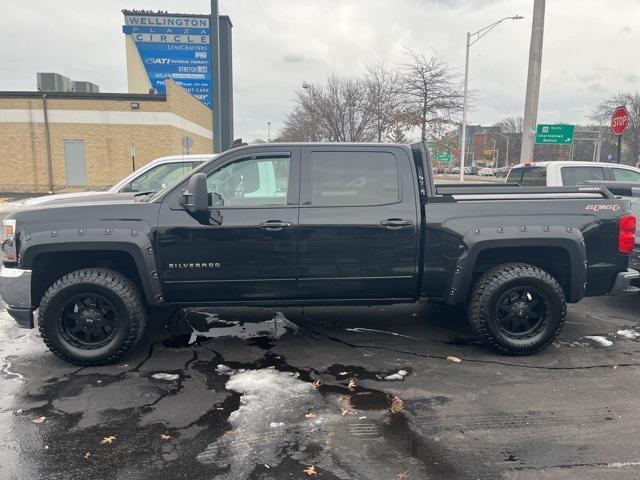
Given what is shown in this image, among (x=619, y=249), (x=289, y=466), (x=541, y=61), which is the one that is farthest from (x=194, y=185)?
(x=541, y=61)

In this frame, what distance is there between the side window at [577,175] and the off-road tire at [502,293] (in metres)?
4.79

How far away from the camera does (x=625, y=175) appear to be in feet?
30.4

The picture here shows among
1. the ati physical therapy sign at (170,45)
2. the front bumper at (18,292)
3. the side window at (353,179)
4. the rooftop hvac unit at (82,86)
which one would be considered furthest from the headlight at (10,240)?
the ati physical therapy sign at (170,45)

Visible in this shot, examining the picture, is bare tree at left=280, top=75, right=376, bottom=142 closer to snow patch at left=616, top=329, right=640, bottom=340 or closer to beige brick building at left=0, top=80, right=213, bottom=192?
beige brick building at left=0, top=80, right=213, bottom=192

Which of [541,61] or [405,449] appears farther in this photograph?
[541,61]

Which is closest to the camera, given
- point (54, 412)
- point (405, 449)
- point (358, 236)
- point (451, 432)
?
point (405, 449)

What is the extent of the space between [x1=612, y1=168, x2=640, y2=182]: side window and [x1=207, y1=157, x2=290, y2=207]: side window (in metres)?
7.19

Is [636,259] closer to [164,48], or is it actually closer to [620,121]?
[620,121]

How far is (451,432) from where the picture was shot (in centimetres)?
346

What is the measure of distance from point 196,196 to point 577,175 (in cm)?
721

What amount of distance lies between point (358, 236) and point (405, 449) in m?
1.90

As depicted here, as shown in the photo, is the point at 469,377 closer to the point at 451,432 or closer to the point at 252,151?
the point at 451,432

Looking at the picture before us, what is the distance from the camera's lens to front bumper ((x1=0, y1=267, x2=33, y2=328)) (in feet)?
14.3

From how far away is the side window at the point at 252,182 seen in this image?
4582mm
